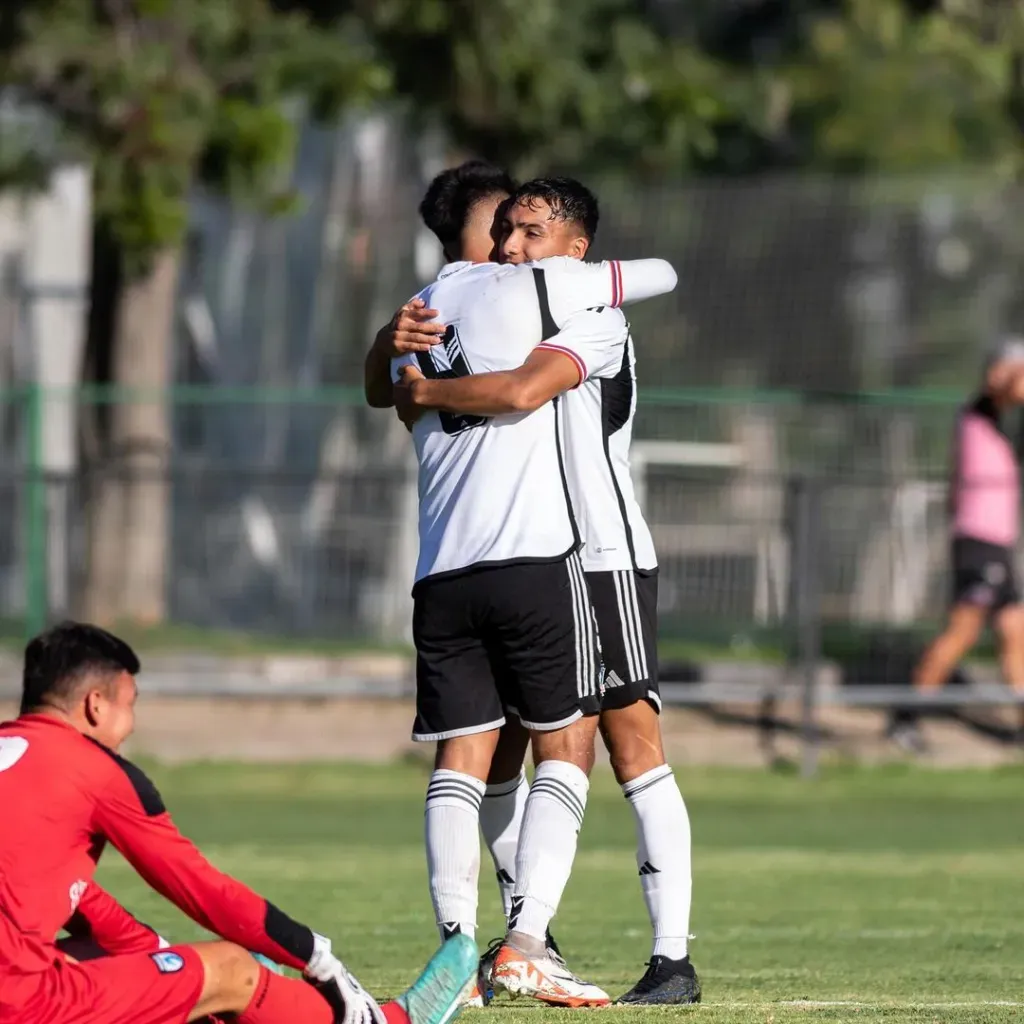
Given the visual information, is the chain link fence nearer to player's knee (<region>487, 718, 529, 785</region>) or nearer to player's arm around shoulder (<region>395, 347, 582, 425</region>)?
player's knee (<region>487, 718, 529, 785</region>)

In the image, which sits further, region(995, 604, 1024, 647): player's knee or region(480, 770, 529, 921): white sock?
region(995, 604, 1024, 647): player's knee

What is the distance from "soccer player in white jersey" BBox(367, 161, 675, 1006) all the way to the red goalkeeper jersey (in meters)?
1.03

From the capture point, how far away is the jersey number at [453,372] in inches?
236

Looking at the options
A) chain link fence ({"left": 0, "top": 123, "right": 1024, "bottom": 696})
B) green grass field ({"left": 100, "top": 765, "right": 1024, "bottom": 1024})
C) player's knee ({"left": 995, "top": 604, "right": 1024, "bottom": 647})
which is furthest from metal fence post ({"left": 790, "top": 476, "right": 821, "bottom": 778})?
player's knee ({"left": 995, "top": 604, "right": 1024, "bottom": 647})

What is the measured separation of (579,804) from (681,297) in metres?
12.8

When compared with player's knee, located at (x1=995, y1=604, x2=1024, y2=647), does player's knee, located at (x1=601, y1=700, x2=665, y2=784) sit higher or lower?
higher

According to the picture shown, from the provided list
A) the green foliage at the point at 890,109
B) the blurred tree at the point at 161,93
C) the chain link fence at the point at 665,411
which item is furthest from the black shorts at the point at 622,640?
the green foliage at the point at 890,109

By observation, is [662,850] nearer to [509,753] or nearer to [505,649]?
[509,753]

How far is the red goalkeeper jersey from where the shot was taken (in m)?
4.72

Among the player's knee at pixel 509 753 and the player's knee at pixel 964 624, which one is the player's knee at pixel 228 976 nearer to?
the player's knee at pixel 509 753

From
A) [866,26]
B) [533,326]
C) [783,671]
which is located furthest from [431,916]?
[866,26]

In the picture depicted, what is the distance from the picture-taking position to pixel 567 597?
19.4 ft

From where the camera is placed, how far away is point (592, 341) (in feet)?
19.5

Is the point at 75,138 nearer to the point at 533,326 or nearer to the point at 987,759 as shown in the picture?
the point at 987,759
